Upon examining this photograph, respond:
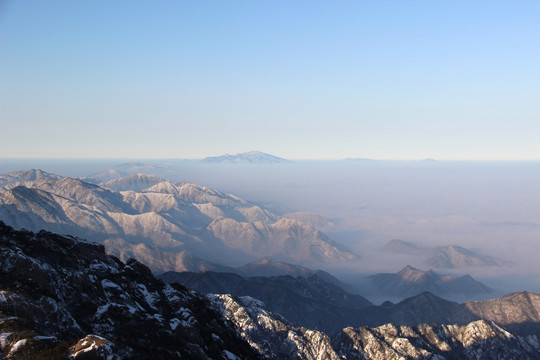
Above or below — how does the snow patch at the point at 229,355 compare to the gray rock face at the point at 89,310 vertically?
below

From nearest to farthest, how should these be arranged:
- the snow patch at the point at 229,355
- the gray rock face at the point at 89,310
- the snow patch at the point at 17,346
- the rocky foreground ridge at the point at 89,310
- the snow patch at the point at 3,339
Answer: the snow patch at the point at 17,346 → the snow patch at the point at 3,339 → the rocky foreground ridge at the point at 89,310 → the gray rock face at the point at 89,310 → the snow patch at the point at 229,355

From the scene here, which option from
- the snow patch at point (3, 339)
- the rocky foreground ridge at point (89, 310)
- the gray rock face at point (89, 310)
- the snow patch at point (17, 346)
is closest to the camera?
the snow patch at point (17, 346)

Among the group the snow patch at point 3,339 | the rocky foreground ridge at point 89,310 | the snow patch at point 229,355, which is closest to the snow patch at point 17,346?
the rocky foreground ridge at point 89,310

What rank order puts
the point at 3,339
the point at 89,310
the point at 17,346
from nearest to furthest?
the point at 17,346
the point at 3,339
the point at 89,310

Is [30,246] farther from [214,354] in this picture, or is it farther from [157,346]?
[214,354]

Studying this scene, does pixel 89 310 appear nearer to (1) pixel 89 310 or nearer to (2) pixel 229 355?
(1) pixel 89 310

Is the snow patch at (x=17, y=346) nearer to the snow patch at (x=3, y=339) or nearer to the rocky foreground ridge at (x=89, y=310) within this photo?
the rocky foreground ridge at (x=89, y=310)

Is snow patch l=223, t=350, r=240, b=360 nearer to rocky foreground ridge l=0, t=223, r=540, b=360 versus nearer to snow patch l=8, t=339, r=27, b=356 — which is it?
rocky foreground ridge l=0, t=223, r=540, b=360

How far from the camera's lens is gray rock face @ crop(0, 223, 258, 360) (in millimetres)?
52312

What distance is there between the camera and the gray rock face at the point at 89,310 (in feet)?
172

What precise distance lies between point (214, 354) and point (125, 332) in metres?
25.5

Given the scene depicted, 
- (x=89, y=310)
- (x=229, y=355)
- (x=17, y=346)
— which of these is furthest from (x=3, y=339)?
(x=229, y=355)

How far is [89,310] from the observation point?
77125 millimetres

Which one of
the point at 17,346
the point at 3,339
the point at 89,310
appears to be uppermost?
the point at 3,339
